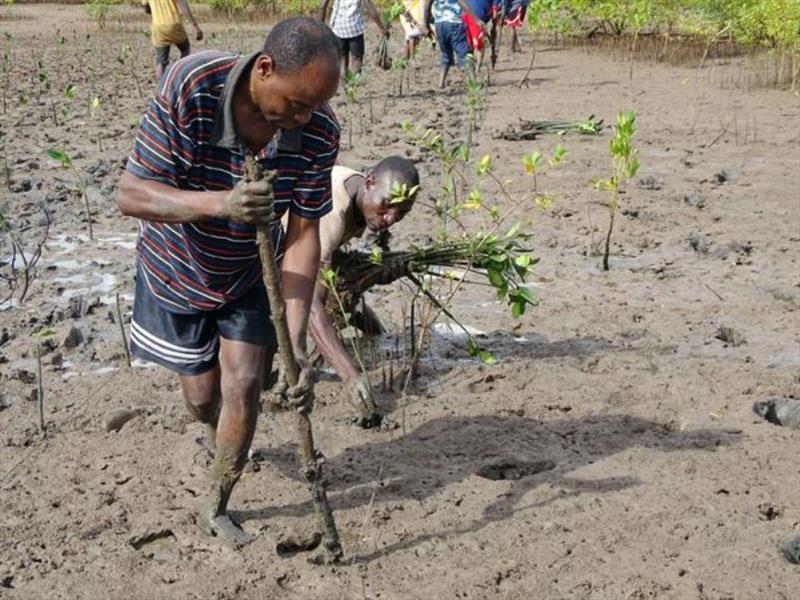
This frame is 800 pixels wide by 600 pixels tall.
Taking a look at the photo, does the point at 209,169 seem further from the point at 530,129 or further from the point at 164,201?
the point at 530,129

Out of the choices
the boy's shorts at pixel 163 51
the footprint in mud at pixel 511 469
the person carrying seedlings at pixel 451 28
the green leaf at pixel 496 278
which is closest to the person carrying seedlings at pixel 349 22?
the person carrying seedlings at pixel 451 28

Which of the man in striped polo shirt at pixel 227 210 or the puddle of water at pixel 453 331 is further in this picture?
the puddle of water at pixel 453 331

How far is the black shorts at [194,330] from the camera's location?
10.8 feet

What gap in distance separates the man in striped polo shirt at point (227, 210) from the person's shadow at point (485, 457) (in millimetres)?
474

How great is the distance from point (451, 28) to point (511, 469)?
8875 millimetres

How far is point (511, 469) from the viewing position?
4.03 m

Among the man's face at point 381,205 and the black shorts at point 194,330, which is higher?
the man's face at point 381,205

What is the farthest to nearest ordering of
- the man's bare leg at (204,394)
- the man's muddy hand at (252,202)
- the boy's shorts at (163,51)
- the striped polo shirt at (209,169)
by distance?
the boy's shorts at (163,51), the man's bare leg at (204,394), the striped polo shirt at (209,169), the man's muddy hand at (252,202)

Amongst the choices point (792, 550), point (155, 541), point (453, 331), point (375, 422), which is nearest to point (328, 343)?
point (375, 422)

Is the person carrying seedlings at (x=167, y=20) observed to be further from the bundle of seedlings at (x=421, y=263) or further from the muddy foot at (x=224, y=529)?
the muddy foot at (x=224, y=529)

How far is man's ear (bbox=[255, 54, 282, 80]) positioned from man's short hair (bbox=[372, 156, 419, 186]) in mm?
1522

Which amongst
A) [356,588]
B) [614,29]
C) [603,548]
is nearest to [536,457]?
[603,548]

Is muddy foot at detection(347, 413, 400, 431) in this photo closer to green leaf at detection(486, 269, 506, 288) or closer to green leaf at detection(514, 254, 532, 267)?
green leaf at detection(486, 269, 506, 288)

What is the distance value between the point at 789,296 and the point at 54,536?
3992mm
